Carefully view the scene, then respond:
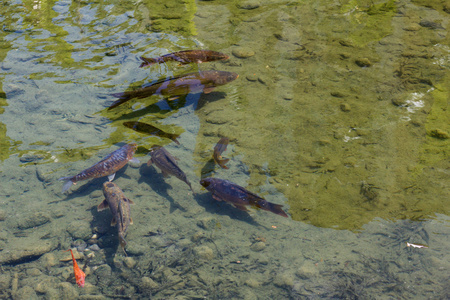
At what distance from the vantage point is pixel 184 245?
4277 mm

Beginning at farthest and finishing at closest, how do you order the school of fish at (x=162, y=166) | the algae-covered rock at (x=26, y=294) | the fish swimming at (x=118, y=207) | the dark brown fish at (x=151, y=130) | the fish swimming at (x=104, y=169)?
the dark brown fish at (x=151, y=130), the fish swimming at (x=104, y=169), the school of fish at (x=162, y=166), the fish swimming at (x=118, y=207), the algae-covered rock at (x=26, y=294)

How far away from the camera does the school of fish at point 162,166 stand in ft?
14.5

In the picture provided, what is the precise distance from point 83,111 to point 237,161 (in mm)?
3210

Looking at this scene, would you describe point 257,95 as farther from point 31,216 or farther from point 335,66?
point 31,216

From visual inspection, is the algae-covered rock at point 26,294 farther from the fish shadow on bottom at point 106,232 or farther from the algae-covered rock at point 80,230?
the fish shadow on bottom at point 106,232

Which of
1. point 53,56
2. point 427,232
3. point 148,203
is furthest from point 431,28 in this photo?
point 53,56

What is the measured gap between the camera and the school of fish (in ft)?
14.5

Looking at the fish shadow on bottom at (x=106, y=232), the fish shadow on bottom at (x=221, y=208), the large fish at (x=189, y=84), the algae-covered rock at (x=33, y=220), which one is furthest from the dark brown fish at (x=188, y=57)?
the algae-covered rock at (x=33, y=220)

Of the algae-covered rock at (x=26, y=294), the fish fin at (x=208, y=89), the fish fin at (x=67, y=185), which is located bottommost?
the algae-covered rock at (x=26, y=294)

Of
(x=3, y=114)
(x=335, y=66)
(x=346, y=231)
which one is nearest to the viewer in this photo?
(x=346, y=231)

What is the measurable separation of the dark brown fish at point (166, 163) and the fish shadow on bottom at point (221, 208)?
0.77 ft

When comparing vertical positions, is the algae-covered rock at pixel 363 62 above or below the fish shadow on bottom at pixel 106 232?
above

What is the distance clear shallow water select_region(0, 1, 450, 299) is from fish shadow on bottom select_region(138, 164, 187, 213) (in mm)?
25

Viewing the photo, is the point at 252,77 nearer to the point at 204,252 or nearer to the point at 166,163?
the point at 166,163
